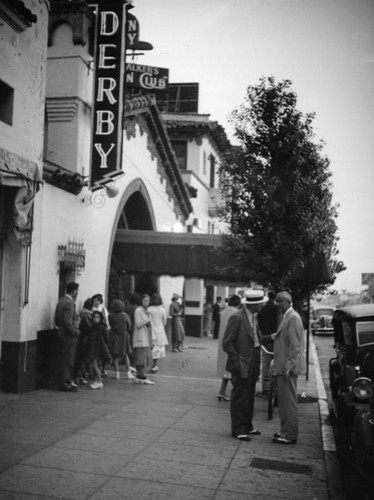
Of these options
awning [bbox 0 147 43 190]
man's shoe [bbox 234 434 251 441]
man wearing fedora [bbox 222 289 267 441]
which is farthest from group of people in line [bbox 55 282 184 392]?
man's shoe [bbox 234 434 251 441]

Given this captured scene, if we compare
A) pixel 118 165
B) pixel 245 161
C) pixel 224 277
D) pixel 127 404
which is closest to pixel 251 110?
pixel 245 161

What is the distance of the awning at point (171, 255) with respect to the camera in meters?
15.6

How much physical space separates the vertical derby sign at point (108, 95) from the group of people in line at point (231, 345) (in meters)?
3.03

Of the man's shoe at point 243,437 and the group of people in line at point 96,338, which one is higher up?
the group of people in line at point 96,338

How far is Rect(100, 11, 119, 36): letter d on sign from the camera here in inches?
509

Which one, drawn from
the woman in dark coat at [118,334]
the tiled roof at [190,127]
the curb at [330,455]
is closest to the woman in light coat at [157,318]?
the woman in dark coat at [118,334]

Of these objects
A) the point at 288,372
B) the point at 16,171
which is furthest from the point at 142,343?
the point at 288,372

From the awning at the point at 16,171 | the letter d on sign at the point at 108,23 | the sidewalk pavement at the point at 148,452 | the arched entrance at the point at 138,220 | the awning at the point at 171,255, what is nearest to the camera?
the sidewalk pavement at the point at 148,452

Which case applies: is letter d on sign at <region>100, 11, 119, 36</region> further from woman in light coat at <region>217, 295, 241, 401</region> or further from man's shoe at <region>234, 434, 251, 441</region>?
man's shoe at <region>234, 434, 251, 441</region>

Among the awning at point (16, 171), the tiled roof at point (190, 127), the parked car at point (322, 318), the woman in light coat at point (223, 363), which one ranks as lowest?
the parked car at point (322, 318)

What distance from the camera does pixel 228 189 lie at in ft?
44.4

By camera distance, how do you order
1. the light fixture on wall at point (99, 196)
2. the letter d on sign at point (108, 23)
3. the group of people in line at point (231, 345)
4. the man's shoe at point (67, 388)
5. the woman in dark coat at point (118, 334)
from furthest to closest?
the light fixture on wall at point (99, 196), the letter d on sign at point (108, 23), the woman in dark coat at point (118, 334), the man's shoe at point (67, 388), the group of people in line at point (231, 345)

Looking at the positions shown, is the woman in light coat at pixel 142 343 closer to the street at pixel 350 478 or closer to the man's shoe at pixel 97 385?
the man's shoe at pixel 97 385

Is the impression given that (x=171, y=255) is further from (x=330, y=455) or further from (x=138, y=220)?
(x=330, y=455)
